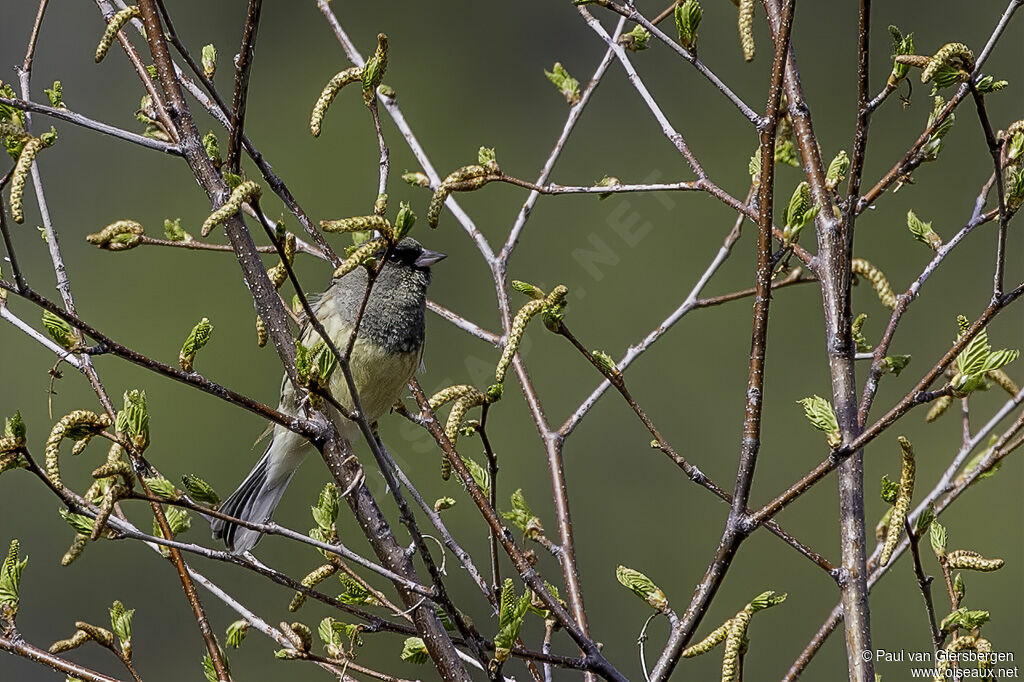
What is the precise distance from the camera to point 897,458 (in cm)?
1226

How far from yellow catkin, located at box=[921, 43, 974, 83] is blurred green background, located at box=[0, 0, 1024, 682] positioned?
839 centimetres

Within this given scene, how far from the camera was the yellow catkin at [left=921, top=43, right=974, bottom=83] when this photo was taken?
175 cm

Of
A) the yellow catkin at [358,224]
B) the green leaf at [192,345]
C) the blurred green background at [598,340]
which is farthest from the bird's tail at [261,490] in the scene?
the blurred green background at [598,340]

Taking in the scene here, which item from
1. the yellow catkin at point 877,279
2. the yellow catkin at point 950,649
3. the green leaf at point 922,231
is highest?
the green leaf at point 922,231

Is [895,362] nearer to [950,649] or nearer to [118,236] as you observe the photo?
[950,649]

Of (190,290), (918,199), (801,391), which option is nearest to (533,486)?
(801,391)

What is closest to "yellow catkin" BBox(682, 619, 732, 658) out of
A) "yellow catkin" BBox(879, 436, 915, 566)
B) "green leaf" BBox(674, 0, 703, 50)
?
"yellow catkin" BBox(879, 436, 915, 566)

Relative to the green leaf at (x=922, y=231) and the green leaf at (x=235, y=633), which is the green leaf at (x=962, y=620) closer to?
the green leaf at (x=922, y=231)

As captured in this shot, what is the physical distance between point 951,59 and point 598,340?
11.4m

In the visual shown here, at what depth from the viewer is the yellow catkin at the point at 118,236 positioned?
1.91 meters

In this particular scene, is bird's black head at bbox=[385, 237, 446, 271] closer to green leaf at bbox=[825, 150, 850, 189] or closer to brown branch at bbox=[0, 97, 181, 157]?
green leaf at bbox=[825, 150, 850, 189]

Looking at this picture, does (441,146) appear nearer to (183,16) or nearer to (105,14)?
(183,16)

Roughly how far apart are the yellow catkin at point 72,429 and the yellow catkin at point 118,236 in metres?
0.27

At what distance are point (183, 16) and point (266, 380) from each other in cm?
800
